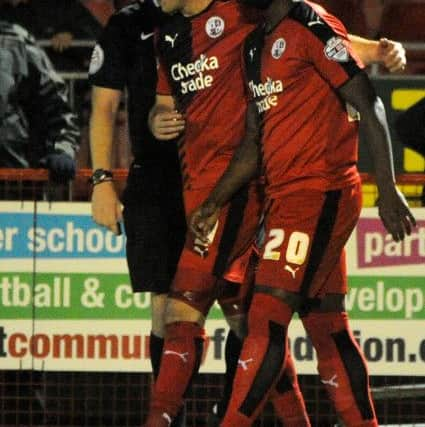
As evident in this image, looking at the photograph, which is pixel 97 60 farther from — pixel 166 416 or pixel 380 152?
pixel 166 416

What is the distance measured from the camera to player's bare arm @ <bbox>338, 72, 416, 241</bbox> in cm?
632

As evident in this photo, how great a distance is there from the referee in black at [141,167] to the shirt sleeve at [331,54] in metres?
1.16

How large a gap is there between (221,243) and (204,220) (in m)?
0.18

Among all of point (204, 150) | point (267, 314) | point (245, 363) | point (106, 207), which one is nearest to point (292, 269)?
point (267, 314)

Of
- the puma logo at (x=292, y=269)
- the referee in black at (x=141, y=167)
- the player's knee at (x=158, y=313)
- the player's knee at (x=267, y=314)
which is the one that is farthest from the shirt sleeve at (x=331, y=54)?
the player's knee at (x=158, y=313)

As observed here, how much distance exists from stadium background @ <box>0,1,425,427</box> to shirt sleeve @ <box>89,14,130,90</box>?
104 centimetres

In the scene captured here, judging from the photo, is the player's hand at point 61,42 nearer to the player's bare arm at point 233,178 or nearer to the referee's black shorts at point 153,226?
the referee's black shorts at point 153,226

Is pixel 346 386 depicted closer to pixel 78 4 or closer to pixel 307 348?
pixel 307 348

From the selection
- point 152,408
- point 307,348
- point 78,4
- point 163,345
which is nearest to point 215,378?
point 307,348

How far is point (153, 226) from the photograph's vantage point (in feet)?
24.1

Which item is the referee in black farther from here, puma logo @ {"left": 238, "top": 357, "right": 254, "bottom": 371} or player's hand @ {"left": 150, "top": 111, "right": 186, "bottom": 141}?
puma logo @ {"left": 238, "top": 357, "right": 254, "bottom": 371}

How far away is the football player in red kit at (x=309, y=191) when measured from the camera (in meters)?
6.37

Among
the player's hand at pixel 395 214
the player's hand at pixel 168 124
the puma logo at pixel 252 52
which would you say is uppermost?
the puma logo at pixel 252 52

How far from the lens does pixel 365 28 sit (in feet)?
38.0
